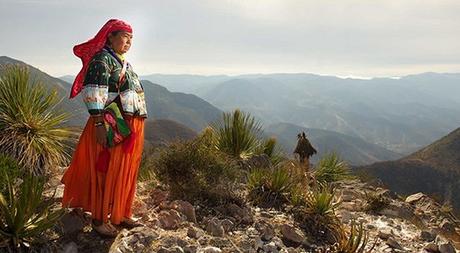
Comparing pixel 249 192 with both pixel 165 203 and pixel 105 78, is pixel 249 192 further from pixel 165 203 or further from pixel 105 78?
pixel 105 78

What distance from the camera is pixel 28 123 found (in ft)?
19.5

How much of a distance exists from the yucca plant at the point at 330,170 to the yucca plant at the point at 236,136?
189 cm

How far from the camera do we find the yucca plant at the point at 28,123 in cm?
572

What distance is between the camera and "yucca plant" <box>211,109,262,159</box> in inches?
374

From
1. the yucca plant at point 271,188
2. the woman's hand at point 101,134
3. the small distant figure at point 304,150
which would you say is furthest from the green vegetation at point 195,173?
the small distant figure at point 304,150

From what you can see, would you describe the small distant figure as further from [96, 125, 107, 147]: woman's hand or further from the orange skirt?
[96, 125, 107, 147]: woman's hand

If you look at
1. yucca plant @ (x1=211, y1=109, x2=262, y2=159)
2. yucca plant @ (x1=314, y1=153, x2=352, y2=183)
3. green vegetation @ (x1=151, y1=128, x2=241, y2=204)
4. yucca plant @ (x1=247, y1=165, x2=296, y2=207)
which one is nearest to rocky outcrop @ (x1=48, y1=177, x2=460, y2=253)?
green vegetation @ (x1=151, y1=128, x2=241, y2=204)

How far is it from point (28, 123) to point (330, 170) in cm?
718

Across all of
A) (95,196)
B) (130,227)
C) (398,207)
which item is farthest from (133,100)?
(398,207)

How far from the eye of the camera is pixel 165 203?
5656 mm

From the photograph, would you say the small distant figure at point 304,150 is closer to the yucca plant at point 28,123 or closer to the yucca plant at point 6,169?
the yucca plant at point 28,123

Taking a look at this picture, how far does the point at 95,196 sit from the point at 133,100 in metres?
1.10

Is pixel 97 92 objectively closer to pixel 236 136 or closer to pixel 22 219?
pixel 22 219

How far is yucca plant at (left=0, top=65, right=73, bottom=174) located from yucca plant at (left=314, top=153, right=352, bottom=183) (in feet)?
20.5
